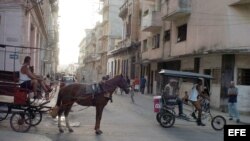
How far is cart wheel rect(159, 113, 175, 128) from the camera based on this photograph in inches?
637

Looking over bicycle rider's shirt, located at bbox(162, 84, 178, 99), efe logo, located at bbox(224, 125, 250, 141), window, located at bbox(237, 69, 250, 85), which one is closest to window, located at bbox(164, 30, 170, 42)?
window, located at bbox(237, 69, 250, 85)

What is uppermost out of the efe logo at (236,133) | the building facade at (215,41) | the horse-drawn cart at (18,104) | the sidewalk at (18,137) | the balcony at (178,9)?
the balcony at (178,9)

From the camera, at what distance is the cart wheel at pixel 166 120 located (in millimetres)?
16188

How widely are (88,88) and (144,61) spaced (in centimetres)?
3181

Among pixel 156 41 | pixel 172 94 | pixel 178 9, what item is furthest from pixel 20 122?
pixel 156 41

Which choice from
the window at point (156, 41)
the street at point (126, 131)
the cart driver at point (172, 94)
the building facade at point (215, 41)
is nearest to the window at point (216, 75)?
the building facade at point (215, 41)

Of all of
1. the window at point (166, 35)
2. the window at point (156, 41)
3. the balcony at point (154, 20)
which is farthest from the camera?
the window at point (156, 41)

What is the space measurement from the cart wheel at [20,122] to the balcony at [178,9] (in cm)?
2049

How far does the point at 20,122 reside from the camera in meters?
12.9

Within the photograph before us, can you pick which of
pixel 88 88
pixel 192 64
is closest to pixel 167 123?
pixel 88 88

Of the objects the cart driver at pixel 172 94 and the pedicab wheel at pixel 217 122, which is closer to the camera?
the pedicab wheel at pixel 217 122

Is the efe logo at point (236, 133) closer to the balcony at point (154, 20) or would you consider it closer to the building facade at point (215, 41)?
the building facade at point (215, 41)

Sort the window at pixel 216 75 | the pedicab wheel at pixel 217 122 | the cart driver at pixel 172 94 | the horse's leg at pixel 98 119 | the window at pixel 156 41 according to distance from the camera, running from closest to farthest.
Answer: the horse's leg at pixel 98 119
the pedicab wheel at pixel 217 122
the cart driver at pixel 172 94
the window at pixel 216 75
the window at pixel 156 41

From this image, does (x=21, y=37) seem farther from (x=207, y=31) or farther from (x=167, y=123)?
(x=207, y=31)
